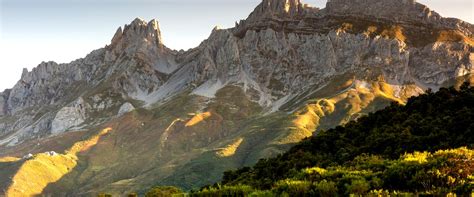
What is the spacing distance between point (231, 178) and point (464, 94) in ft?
132

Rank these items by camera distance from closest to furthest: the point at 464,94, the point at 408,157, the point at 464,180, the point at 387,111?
the point at 464,180 < the point at 408,157 < the point at 464,94 < the point at 387,111

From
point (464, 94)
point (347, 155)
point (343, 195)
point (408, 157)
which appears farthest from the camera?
point (464, 94)

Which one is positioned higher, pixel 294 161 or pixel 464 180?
pixel 464 180

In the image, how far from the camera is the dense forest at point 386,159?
4002 cm

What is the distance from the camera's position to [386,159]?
57.0 meters

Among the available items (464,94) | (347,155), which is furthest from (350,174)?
(464,94)

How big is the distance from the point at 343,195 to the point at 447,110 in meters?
51.3

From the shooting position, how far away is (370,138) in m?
80.9

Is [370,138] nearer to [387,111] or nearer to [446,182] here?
[387,111]

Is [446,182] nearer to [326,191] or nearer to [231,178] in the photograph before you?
[326,191]

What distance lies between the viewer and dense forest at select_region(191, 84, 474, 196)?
4002 centimetres

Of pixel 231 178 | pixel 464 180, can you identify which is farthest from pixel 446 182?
pixel 231 178

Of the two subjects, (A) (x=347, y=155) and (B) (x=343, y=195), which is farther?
(A) (x=347, y=155)

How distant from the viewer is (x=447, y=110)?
85.3 m
